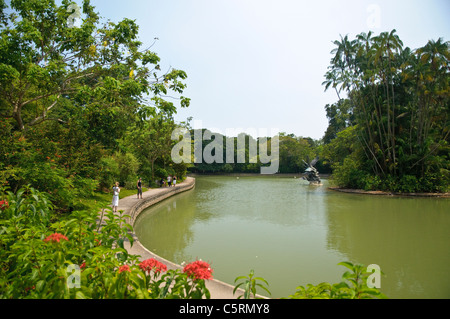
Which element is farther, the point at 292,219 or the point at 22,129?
the point at 292,219

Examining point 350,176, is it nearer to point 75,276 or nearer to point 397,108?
point 397,108

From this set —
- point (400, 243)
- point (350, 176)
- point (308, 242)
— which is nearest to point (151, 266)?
point (308, 242)

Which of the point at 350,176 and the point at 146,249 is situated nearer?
the point at 146,249

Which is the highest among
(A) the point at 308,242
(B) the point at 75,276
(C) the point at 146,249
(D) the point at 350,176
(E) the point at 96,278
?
(B) the point at 75,276

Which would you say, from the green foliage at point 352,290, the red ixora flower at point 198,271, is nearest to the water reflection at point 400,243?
the green foliage at point 352,290

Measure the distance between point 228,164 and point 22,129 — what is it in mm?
48451

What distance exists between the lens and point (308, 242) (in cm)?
930

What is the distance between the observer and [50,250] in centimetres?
227

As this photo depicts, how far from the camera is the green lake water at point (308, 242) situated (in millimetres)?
6449

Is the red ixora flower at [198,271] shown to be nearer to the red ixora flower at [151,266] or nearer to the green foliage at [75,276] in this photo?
the green foliage at [75,276]

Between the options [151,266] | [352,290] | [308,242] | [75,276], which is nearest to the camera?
[352,290]

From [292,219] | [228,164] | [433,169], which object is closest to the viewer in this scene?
[292,219]
